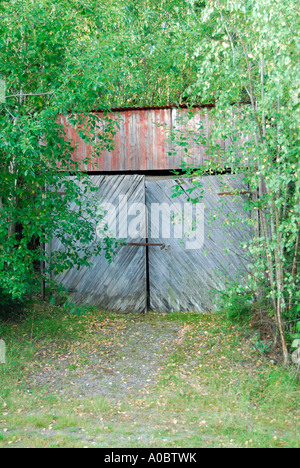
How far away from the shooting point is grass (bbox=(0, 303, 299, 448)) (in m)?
3.94

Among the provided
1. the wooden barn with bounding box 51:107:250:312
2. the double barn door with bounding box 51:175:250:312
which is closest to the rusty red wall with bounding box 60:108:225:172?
the wooden barn with bounding box 51:107:250:312

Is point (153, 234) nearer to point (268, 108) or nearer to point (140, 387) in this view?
point (140, 387)

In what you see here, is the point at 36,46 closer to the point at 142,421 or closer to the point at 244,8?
the point at 244,8

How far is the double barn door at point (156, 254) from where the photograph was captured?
7.06m

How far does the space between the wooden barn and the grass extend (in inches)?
20.3

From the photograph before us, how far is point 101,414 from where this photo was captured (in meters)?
4.36

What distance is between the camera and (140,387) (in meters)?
4.99

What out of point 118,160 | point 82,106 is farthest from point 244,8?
point 118,160

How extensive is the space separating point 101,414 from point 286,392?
1.87m

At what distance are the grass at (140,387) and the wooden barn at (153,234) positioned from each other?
1.69 ft

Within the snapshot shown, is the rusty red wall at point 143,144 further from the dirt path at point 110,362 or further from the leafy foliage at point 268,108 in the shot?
the dirt path at point 110,362

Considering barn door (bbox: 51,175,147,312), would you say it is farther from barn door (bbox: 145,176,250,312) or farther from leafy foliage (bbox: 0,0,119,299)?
leafy foliage (bbox: 0,0,119,299)

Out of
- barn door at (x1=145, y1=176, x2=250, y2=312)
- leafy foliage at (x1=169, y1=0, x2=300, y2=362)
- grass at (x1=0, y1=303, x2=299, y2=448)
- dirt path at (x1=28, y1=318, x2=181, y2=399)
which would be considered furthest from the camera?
barn door at (x1=145, y1=176, x2=250, y2=312)

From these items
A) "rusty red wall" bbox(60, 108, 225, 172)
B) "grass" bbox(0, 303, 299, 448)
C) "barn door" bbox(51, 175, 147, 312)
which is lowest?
"grass" bbox(0, 303, 299, 448)
